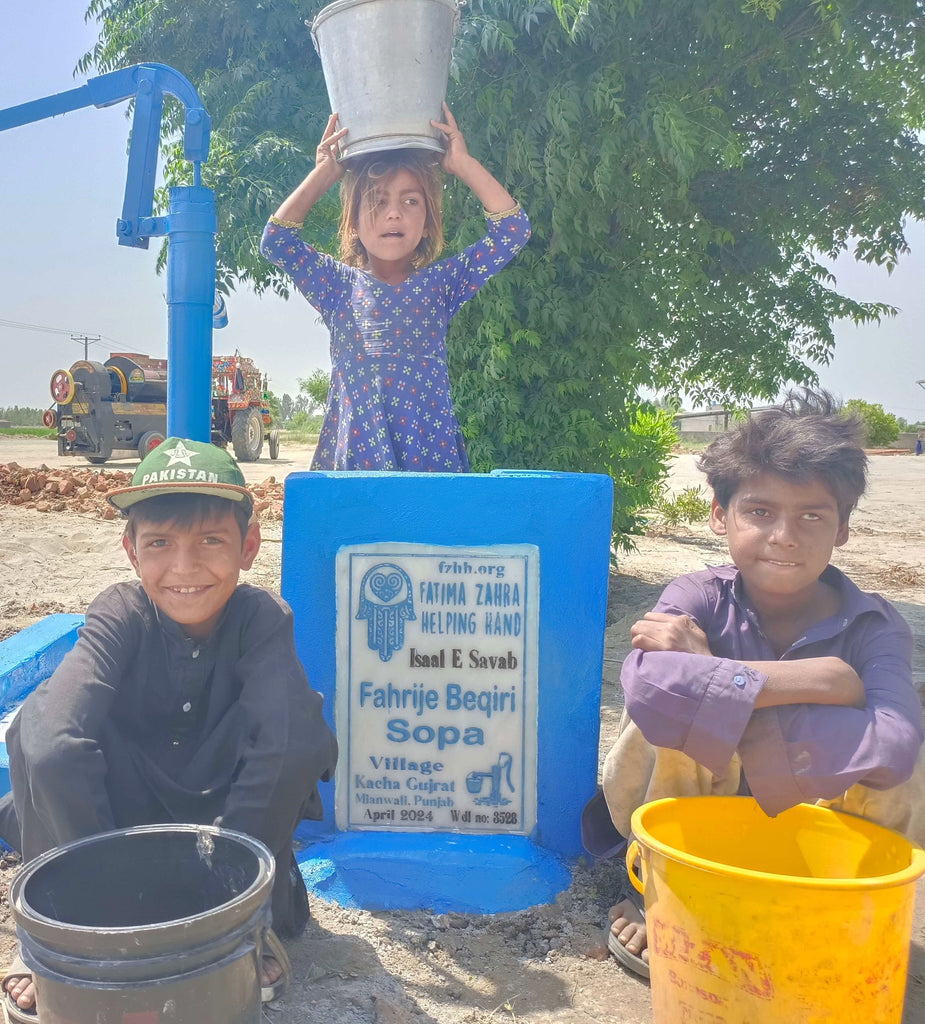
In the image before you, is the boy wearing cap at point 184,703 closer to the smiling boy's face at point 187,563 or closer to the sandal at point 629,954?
the smiling boy's face at point 187,563

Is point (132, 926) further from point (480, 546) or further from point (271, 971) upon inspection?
point (480, 546)

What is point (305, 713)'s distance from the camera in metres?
1.96

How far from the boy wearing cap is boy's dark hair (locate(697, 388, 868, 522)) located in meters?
1.07

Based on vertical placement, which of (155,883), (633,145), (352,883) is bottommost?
(352,883)

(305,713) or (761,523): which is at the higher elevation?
(761,523)

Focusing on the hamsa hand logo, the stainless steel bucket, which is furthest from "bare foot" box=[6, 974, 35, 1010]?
the stainless steel bucket

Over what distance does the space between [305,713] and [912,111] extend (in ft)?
19.7

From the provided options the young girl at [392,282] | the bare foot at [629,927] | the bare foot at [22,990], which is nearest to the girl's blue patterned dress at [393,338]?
the young girl at [392,282]

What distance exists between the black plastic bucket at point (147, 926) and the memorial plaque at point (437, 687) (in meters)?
0.82

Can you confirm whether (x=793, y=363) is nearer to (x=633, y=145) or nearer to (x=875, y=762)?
(x=633, y=145)

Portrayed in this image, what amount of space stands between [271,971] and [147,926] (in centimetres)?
69

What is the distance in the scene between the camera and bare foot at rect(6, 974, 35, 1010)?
1.77 metres

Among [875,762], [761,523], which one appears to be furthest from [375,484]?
[875,762]

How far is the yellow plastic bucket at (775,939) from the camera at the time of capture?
1508 millimetres
